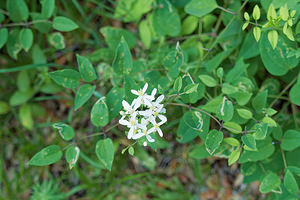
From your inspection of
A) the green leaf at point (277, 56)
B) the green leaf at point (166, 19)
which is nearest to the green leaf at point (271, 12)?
the green leaf at point (277, 56)

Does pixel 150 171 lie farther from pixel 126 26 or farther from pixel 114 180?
pixel 126 26

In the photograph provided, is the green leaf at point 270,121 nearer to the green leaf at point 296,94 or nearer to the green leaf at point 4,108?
the green leaf at point 296,94

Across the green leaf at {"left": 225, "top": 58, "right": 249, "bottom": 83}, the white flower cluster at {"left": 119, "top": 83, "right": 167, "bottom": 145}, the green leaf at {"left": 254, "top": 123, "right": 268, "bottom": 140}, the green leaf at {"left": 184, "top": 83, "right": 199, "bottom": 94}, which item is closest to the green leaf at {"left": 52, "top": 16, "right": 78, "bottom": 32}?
the white flower cluster at {"left": 119, "top": 83, "right": 167, "bottom": 145}

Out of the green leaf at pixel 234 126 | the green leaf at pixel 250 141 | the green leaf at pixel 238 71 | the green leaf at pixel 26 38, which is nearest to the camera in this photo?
the green leaf at pixel 250 141

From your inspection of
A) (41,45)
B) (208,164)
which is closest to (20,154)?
(41,45)

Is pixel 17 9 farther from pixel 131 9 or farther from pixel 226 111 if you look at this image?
pixel 226 111

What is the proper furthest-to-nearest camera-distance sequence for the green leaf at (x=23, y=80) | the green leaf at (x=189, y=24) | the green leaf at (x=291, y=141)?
the green leaf at (x=23, y=80), the green leaf at (x=189, y=24), the green leaf at (x=291, y=141)
